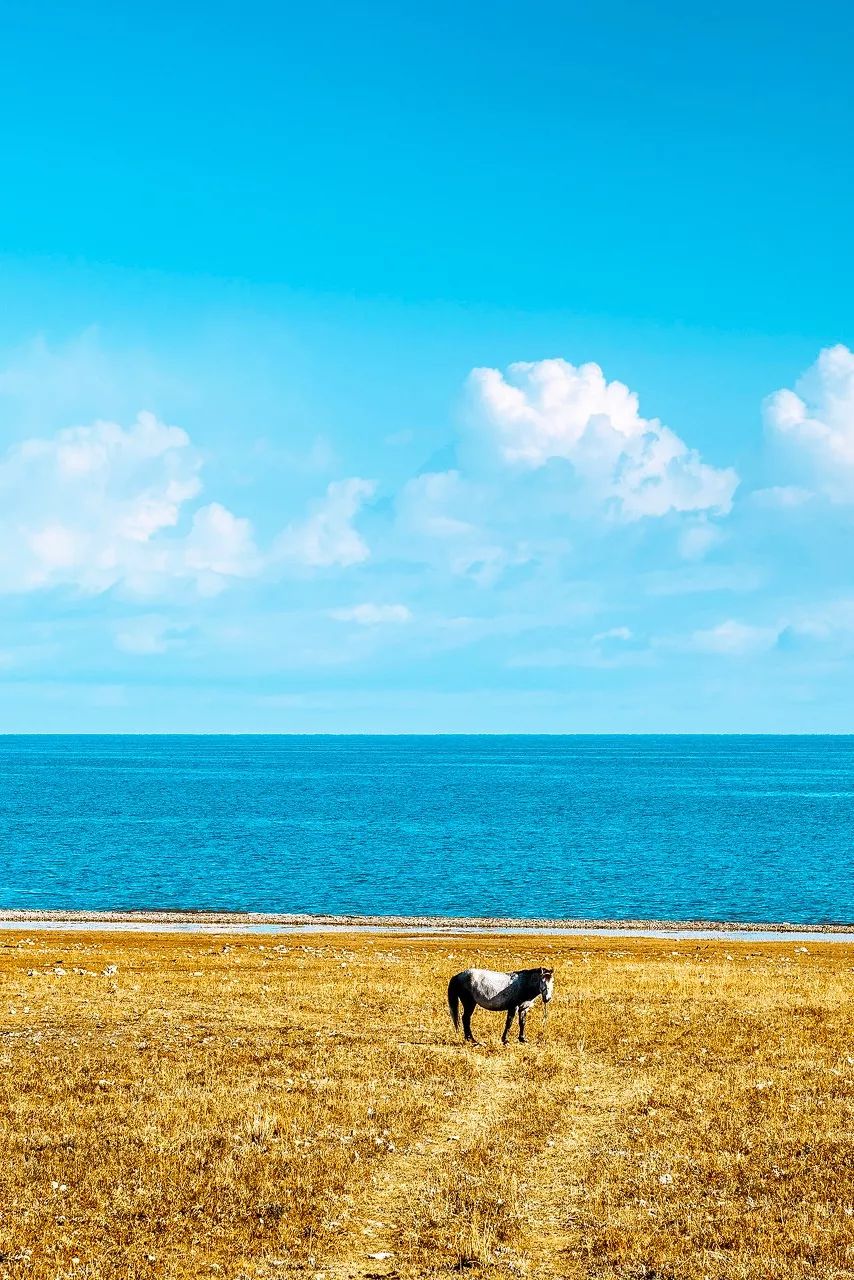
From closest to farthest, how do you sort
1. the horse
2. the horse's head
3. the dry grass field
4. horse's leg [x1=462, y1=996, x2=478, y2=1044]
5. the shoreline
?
1. the dry grass field
2. the horse's head
3. the horse
4. horse's leg [x1=462, y1=996, x2=478, y2=1044]
5. the shoreline

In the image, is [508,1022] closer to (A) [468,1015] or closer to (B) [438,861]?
(A) [468,1015]

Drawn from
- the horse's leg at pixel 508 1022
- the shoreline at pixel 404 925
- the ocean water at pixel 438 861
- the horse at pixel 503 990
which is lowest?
the ocean water at pixel 438 861

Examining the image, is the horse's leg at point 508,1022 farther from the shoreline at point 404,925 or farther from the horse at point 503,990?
the shoreline at point 404,925

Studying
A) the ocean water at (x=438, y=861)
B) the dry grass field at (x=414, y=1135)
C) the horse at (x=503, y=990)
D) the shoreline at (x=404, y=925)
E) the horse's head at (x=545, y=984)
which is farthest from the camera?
the ocean water at (x=438, y=861)

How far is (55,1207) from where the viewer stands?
15.7 metres

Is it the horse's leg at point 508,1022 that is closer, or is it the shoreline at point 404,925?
the horse's leg at point 508,1022

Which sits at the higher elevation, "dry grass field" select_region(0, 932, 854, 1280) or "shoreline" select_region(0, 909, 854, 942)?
"dry grass field" select_region(0, 932, 854, 1280)

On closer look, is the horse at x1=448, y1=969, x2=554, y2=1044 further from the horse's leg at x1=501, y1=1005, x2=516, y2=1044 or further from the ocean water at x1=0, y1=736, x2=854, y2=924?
the ocean water at x1=0, y1=736, x2=854, y2=924

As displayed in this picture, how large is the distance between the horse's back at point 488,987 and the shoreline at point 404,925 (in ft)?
141

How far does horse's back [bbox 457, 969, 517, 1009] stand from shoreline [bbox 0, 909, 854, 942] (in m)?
42.9

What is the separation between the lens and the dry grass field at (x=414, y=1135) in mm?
14695

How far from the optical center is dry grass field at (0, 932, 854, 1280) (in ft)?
48.2

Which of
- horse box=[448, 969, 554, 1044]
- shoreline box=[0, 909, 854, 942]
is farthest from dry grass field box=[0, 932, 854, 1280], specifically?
shoreline box=[0, 909, 854, 942]

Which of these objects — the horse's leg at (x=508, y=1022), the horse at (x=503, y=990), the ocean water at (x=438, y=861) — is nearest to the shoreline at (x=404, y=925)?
the ocean water at (x=438, y=861)
